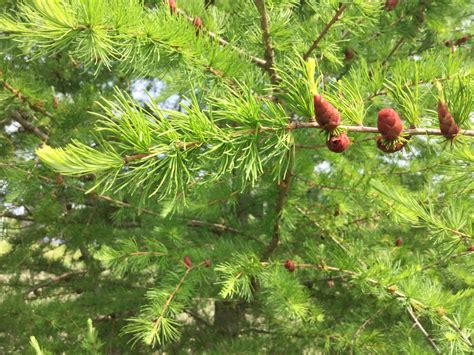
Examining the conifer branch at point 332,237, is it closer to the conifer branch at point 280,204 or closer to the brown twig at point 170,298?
the conifer branch at point 280,204

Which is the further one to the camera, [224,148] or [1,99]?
[1,99]

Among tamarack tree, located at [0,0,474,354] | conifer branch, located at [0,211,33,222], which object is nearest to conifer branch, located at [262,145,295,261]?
tamarack tree, located at [0,0,474,354]

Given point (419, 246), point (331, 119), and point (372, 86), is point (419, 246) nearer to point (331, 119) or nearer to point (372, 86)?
point (372, 86)

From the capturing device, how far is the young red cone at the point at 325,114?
0.72 metres

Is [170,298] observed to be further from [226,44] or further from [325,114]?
[325,114]

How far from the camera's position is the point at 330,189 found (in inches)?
80.7

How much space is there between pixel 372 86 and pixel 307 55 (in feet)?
1.10

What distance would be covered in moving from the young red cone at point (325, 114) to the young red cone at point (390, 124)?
94 millimetres

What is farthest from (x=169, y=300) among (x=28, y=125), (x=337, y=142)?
(x=28, y=125)

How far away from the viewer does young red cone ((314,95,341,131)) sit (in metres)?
0.72

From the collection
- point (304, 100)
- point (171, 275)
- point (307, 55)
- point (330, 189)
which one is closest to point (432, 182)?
point (330, 189)

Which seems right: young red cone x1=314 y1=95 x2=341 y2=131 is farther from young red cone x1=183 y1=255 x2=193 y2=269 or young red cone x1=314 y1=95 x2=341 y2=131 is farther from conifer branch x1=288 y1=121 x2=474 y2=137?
young red cone x1=183 y1=255 x2=193 y2=269

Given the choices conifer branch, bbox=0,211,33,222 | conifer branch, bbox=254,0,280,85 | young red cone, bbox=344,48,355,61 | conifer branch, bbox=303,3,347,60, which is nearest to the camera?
conifer branch, bbox=254,0,280,85

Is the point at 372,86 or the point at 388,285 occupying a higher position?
the point at 372,86
